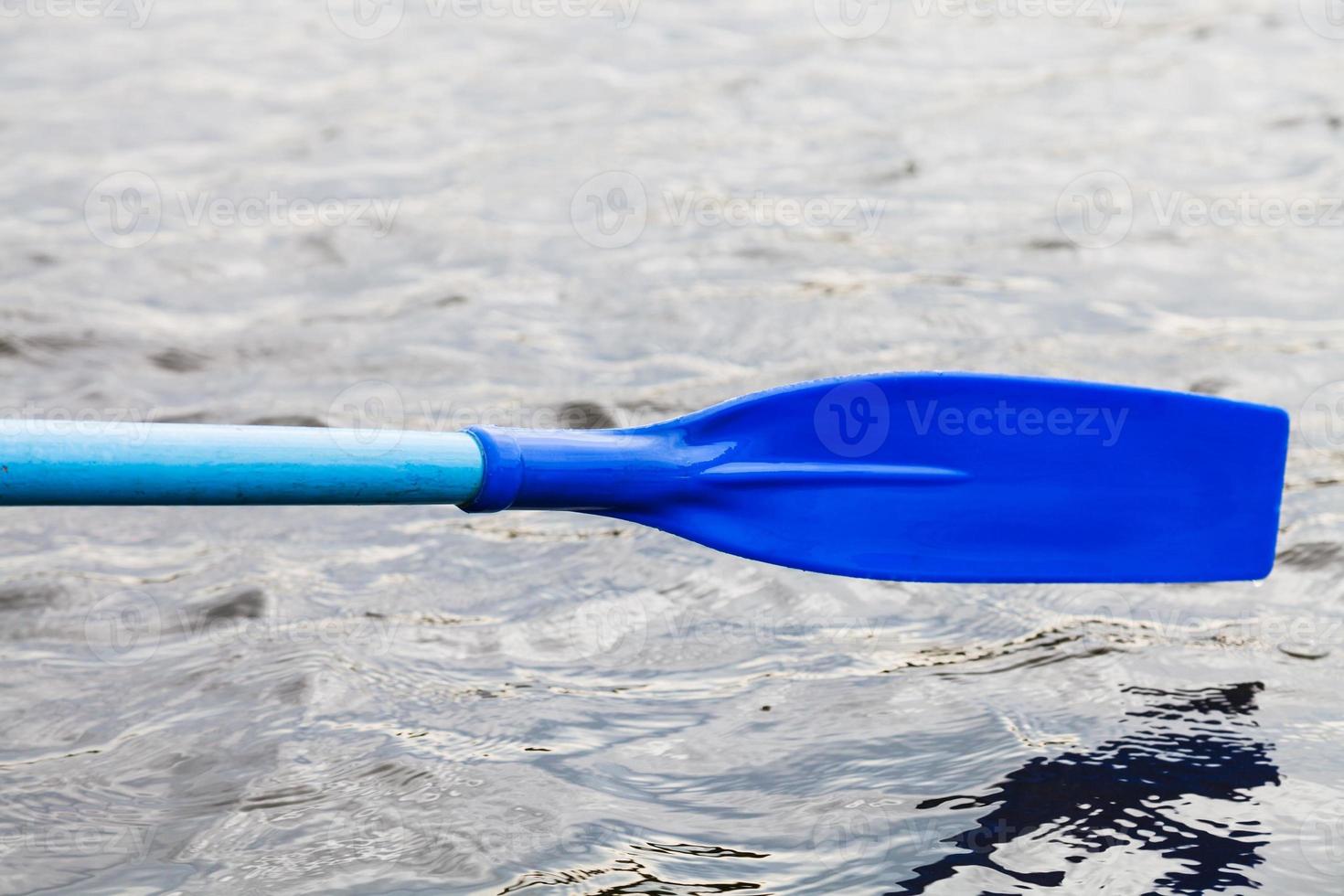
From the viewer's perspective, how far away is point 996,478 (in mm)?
1978

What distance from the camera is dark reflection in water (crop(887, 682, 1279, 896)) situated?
143 cm

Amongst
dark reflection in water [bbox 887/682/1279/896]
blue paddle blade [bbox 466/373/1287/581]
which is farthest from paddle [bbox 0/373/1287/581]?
dark reflection in water [bbox 887/682/1279/896]

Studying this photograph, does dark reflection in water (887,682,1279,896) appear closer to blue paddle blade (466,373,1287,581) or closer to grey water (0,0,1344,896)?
grey water (0,0,1344,896)

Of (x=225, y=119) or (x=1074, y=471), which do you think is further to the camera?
(x=225, y=119)

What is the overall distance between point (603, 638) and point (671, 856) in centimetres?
52

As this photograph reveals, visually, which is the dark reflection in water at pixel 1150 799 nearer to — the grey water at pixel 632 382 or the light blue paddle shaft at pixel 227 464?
the grey water at pixel 632 382

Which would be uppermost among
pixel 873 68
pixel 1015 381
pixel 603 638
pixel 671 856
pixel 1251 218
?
pixel 873 68

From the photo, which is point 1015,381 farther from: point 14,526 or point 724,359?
point 14,526

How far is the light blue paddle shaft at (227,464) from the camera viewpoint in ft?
4.60

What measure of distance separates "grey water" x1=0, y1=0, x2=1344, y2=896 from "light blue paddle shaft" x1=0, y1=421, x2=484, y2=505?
0.97 ft

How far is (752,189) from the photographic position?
12.3 feet

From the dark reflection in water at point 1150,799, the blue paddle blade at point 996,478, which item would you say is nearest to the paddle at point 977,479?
the blue paddle blade at point 996,478

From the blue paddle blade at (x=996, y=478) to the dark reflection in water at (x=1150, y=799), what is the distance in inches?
10.4

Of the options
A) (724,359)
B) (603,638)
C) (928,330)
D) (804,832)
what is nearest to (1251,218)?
(928,330)
